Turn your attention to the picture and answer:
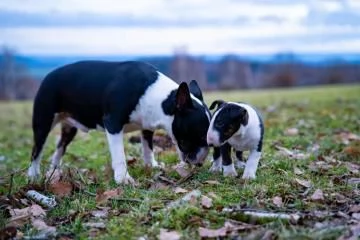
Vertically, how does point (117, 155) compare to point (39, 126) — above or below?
below

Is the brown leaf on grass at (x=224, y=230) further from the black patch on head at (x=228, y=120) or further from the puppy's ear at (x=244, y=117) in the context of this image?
the puppy's ear at (x=244, y=117)

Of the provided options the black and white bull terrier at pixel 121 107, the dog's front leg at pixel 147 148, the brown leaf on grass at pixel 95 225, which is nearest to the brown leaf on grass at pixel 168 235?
the brown leaf on grass at pixel 95 225

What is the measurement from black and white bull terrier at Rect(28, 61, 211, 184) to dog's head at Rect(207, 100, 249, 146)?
1.36 ft

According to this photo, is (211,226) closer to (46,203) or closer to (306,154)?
(46,203)

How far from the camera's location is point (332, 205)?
4.73m

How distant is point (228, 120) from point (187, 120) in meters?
0.65

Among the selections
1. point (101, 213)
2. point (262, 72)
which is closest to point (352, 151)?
point (101, 213)

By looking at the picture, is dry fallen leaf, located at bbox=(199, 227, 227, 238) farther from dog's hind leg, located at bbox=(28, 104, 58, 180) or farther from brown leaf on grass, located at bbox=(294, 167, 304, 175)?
dog's hind leg, located at bbox=(28, 104, 58, 180)

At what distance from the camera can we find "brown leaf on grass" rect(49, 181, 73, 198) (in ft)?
18.2

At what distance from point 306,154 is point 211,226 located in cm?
322

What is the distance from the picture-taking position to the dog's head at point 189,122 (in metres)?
6.00

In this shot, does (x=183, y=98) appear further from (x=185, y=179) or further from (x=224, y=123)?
(x=185, y=179)

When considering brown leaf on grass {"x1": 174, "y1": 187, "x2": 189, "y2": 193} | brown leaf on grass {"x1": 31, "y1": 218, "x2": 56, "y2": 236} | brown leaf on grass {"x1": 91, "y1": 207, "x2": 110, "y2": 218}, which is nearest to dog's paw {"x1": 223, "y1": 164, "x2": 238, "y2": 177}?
brown leaf on grass {"x1": 174, "y1": 187, "x2": 189, "y2": 193}

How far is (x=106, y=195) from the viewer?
5.28m
